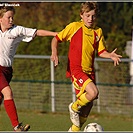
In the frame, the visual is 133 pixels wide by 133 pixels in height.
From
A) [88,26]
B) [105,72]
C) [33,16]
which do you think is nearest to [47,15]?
[33,16]

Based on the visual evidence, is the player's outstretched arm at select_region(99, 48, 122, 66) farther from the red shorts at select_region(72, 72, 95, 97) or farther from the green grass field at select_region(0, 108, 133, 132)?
the green grass field at select_region(0, 108, 133, 132)

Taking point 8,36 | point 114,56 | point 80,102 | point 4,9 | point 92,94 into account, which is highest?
point 4,9

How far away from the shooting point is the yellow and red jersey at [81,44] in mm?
9078

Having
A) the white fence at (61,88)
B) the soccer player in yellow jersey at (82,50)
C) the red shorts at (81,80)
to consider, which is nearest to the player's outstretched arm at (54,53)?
the soccer player in yellow jersey at (82,50)

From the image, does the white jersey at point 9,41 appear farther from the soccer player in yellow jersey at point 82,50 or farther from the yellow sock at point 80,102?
the yellow sock at point 80,102

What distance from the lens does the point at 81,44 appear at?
358 inches

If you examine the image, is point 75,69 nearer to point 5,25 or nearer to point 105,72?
point 5,25

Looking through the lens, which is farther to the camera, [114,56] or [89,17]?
[89,17]

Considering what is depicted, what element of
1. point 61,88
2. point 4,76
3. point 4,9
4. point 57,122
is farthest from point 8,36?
point 61,88

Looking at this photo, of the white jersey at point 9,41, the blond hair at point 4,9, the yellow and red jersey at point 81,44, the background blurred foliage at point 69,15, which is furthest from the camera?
the background blurred foliage at point 69,15

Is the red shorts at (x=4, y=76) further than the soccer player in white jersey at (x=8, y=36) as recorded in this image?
No

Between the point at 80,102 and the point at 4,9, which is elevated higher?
the point at 4,9

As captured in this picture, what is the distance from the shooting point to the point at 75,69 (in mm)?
9078

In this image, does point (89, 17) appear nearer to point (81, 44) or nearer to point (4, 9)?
point (81, 44)
